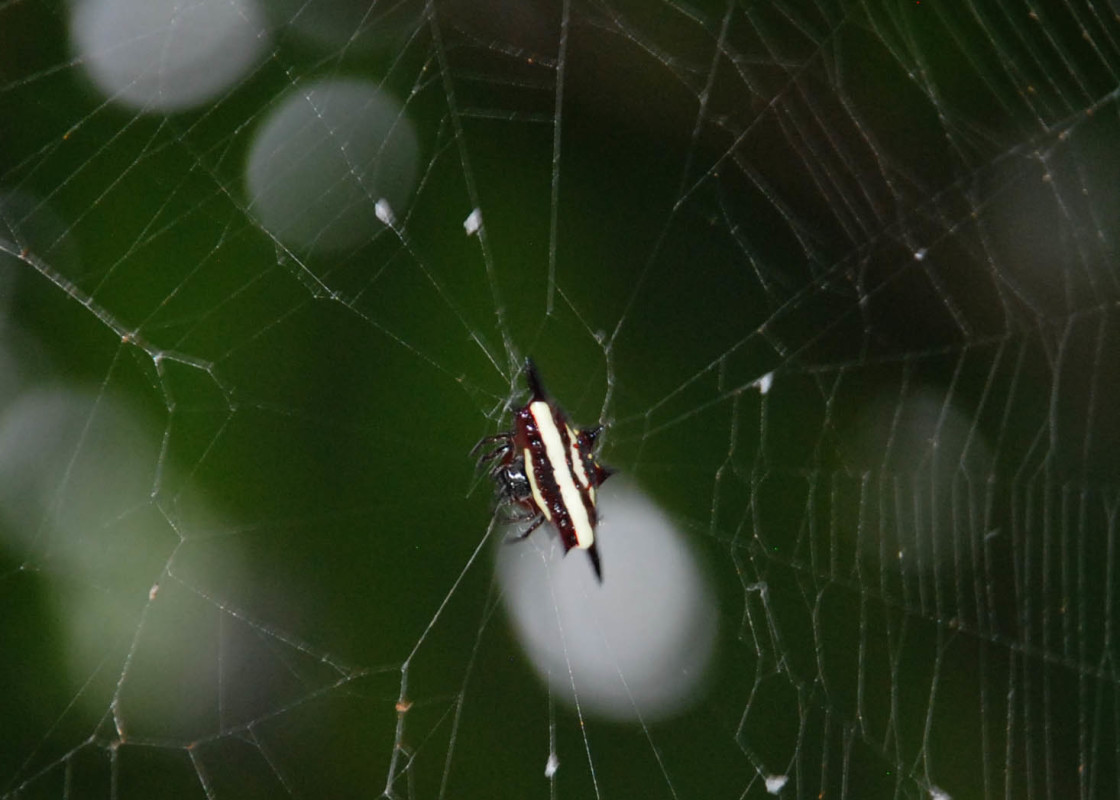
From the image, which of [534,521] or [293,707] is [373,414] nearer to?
[534,521]

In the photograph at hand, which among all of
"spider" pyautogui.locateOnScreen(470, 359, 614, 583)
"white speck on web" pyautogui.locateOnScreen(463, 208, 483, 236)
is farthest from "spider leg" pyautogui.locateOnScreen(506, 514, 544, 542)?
"white speck on web" pyautogui.locateOnScreen(463, 208, 483, 236)

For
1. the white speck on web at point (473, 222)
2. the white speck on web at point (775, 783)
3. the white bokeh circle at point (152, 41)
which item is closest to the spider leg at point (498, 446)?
the white speck on web at point (473, 222)

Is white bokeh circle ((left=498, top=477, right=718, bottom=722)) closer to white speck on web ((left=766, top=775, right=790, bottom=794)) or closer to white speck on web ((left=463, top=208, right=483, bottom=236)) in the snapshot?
white speck on web ((left=766, top=775, right=790, bottom=794))

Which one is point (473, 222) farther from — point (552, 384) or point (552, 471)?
point (552, 471)

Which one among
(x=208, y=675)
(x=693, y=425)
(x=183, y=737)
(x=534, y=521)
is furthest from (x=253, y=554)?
(x=693, y=425)

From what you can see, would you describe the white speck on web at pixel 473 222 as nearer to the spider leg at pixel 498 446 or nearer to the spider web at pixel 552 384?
the spider web at pixel 552 384
